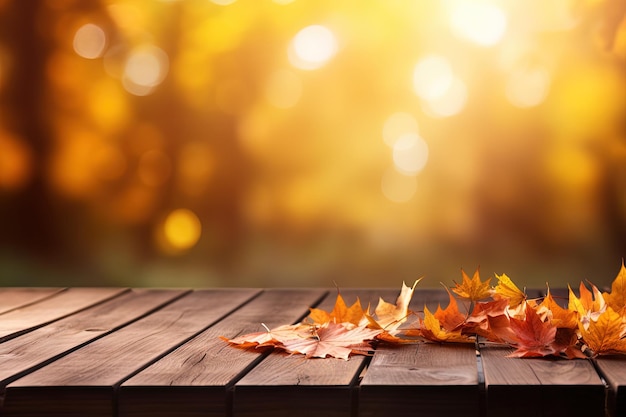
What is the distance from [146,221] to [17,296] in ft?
1.50

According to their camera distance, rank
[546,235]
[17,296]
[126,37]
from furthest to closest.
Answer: [126,37] < [546,235] < [17,296]

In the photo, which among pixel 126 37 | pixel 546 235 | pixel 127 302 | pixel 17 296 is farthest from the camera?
pixel 126 37

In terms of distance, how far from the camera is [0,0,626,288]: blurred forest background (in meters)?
2.22

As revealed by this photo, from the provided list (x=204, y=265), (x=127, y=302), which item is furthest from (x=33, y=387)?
(x=204, y=265)

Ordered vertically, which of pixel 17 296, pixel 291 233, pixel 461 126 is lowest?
pixel 17 296

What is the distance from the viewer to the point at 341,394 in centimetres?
106

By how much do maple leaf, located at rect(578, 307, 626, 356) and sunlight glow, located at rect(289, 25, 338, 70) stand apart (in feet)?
4.25

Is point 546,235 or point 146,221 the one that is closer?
point 546,235

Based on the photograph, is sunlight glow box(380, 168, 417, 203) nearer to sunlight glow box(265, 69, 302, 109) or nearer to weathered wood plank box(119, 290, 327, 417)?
sunlight glow box(265, 69, 302, 109)

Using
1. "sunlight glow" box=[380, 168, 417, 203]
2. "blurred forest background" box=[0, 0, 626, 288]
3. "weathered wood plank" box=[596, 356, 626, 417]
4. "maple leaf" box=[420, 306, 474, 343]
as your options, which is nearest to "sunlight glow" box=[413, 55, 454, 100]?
"blurred forest background" box=[0, 0, 626, 288]

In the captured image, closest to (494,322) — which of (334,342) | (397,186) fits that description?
(334,342)

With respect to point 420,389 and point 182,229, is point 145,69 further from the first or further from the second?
point 420,389

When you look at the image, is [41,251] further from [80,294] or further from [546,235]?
[546,235]

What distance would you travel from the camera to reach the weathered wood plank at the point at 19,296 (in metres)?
1.90
